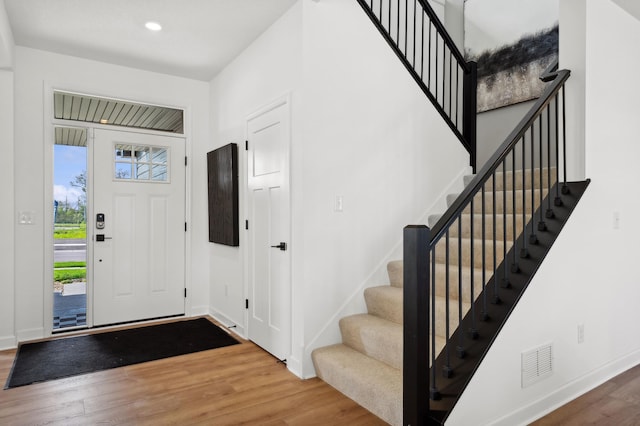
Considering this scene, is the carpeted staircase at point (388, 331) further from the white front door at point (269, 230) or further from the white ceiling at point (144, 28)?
the white ceiling at point (144, 28)

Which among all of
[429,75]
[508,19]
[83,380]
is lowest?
[83,380]

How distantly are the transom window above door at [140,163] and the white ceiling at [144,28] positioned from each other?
2.90ft

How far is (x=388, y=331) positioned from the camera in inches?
103

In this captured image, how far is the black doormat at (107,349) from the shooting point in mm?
3033

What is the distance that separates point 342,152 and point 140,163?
2516mm

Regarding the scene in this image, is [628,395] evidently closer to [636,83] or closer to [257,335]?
[636,83]

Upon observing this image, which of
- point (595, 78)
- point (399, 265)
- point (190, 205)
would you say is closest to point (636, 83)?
point (595, 78)

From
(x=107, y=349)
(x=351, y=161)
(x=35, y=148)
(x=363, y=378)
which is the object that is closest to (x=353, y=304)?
(x=363, y=378)

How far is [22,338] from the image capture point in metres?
3.71

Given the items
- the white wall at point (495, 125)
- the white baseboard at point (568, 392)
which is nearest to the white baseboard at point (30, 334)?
the white baseboard at point (568, 392)

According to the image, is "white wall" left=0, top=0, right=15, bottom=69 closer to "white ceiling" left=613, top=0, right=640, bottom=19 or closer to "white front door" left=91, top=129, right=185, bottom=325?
"white front door" left=91, top=129, right=185, bottom=325

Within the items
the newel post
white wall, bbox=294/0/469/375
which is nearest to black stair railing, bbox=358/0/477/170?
white wall, bbox=294/0/469/375

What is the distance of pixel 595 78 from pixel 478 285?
1.57 metres

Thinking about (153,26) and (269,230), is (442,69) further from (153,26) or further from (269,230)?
(153,26)
